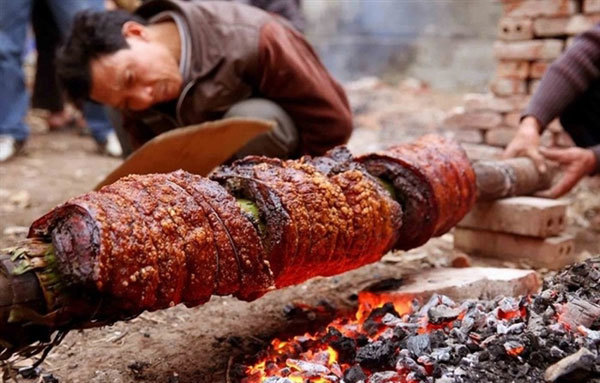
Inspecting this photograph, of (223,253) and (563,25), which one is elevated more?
(563,25)

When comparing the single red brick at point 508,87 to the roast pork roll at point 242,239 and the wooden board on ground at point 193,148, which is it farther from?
the roast pork roll at point 242,239

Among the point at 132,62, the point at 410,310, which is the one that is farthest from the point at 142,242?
the point at 132,62

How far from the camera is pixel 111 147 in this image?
22.5 ft

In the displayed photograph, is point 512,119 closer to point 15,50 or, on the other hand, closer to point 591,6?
point 591,6

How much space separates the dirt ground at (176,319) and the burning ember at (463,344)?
26cm

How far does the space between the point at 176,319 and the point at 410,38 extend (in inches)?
419

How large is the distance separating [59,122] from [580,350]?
793 centimetres

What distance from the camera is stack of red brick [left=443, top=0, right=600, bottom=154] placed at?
5.33 m

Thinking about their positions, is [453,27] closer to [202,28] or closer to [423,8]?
[423,8]

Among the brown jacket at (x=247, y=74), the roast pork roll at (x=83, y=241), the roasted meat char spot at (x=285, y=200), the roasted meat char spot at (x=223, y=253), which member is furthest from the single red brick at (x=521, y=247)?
the roast pork roll at (x=83, y=241)

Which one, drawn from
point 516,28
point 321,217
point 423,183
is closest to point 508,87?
point 516,28

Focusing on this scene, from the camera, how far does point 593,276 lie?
2301mm

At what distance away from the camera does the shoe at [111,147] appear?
6838 mm

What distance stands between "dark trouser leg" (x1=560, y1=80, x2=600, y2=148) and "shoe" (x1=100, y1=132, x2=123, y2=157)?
14.8ft
